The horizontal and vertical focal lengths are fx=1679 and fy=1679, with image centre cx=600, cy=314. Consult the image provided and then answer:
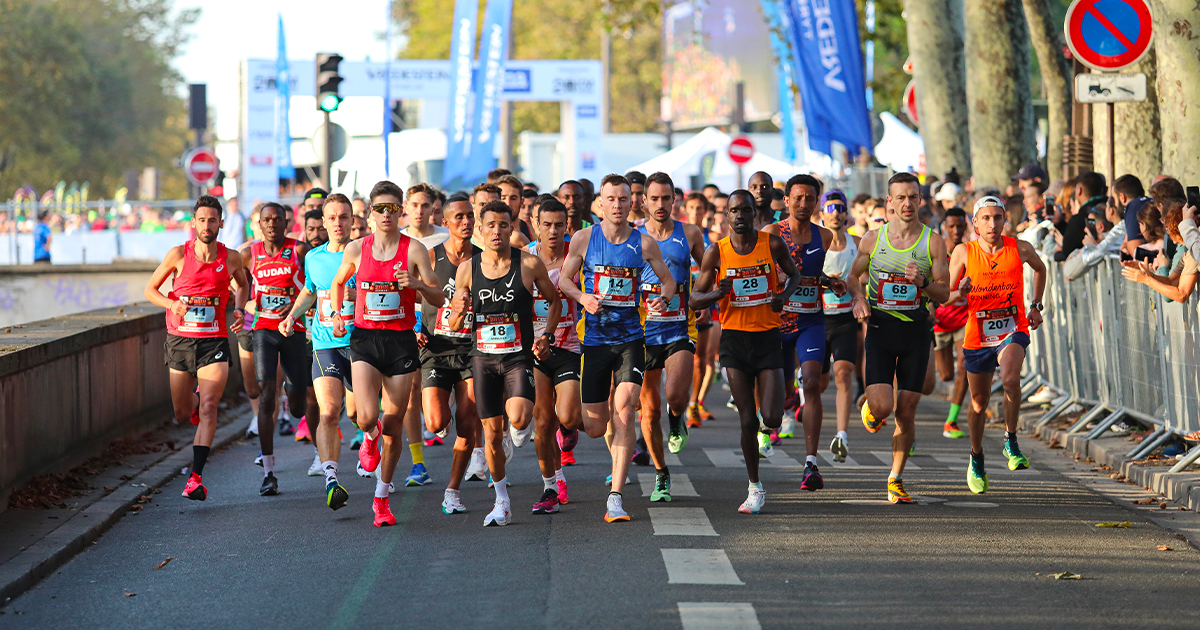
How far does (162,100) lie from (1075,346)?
7996 cm

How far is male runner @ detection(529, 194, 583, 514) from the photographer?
32.0 ft

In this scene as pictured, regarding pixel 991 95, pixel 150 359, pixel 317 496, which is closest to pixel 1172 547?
pixel 317 496

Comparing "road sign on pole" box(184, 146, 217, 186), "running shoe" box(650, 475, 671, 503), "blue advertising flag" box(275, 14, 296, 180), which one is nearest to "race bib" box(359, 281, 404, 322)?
"running shoe" box(650, 475, 671, 503)

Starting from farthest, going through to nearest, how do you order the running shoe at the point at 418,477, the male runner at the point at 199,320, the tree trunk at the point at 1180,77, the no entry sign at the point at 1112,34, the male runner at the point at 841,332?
the tree trunk at the point at 1180,77 < the no entry sign at the point at 1112,34 < the male runner at the point at 841,332 < the running shoe at the point at 418,477 < the male runner at the point at 199,320

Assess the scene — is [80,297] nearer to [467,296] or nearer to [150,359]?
[150,359]

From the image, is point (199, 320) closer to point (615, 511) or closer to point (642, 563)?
point (615, 511)

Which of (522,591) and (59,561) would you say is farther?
(59,561)

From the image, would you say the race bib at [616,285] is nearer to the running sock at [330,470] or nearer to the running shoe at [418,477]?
the running sock at [330,470]

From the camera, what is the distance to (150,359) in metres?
14.4

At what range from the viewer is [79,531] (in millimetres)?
9312

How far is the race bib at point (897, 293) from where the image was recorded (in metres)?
10.4

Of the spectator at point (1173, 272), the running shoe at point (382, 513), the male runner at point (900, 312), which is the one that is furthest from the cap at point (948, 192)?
the running shoe at point (382, 513)

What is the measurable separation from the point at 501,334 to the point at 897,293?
2.61m

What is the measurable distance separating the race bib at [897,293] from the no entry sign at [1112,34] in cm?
393
